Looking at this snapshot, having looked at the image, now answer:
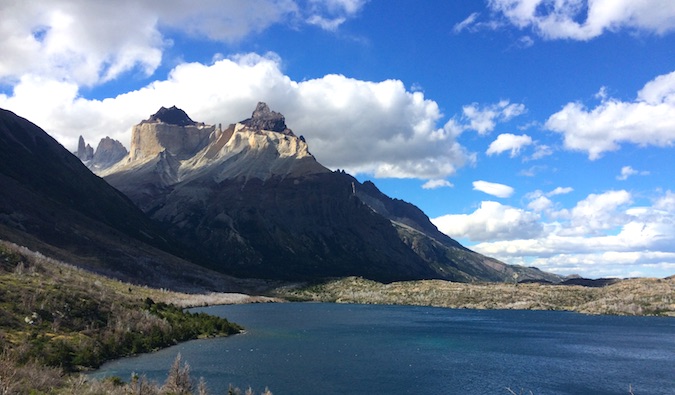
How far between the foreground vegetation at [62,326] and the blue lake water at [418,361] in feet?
13.1

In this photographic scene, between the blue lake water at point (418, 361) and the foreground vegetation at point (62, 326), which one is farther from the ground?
the foreground vegetation at point (62, 326)

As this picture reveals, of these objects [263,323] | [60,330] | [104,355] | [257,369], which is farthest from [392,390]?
[263,323]

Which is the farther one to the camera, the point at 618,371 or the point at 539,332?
the point at 539,332

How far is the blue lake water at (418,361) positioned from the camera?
79.7 metres

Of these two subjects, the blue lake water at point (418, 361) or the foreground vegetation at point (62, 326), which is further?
the blue lake water at point (418, 361)

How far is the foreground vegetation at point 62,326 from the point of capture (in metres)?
58.3

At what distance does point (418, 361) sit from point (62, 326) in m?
63.0

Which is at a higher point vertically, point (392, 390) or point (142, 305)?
point (142, 305)

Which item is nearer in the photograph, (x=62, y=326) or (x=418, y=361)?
(x=62, y=326)

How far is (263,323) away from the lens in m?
162

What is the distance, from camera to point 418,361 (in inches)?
4048

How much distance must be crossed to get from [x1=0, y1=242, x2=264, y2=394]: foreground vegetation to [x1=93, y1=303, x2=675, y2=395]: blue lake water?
13.1 feet

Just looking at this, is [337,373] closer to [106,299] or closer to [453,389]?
[453,389]

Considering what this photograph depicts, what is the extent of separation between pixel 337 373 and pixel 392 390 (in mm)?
12893
